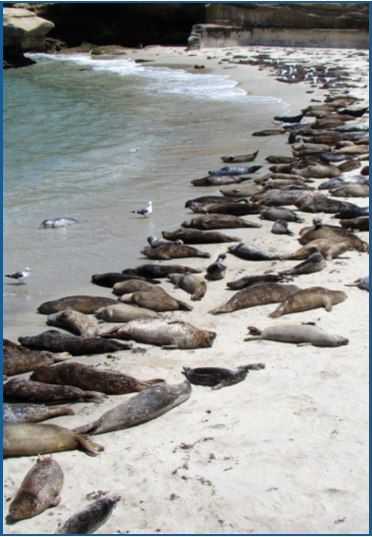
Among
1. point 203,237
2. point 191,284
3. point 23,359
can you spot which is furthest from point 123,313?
point 203,237

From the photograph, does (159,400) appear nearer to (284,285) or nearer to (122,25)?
(284,285)

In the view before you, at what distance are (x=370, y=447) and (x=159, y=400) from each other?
129 cm

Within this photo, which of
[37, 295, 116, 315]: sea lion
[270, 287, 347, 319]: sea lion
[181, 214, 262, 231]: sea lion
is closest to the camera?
[270, 287, 347, 319]: sea lion

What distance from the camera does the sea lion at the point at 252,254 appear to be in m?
7.76

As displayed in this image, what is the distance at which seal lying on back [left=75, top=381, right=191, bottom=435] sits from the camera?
182 inches

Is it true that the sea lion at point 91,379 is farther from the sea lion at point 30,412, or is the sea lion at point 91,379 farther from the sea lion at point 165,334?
the sea lion at point 165,334

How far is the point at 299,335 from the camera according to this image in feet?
18.7

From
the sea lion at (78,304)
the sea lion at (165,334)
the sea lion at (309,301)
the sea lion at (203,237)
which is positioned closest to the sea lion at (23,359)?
the sea lion at (165,334)

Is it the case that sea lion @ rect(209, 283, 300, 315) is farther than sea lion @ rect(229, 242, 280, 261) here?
No

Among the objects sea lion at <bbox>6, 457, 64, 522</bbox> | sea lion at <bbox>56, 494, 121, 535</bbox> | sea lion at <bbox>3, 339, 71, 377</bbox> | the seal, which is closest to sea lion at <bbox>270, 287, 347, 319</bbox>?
the seal

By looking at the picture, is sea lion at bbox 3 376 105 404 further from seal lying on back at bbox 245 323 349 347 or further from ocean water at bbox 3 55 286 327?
ocean water at bbox 3 55 286 327

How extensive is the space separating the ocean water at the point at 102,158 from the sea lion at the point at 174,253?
203 millimetres

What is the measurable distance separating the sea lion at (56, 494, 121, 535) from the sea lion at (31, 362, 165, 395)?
129 cm

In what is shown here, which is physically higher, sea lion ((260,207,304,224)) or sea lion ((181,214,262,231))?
sea lion ((260,207,304,224))
